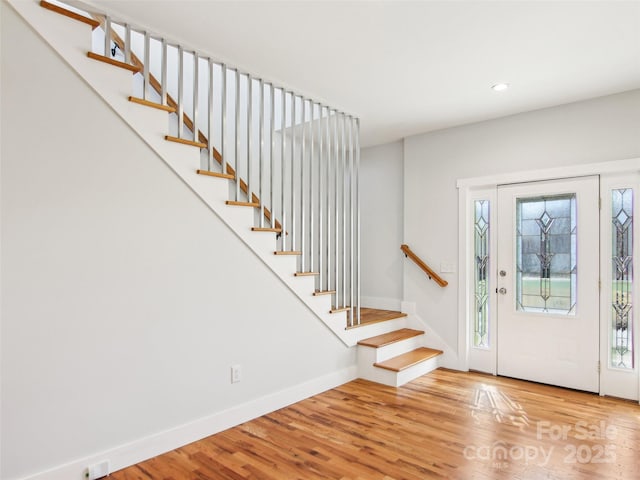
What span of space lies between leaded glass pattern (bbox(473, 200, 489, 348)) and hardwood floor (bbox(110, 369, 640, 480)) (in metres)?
0.71

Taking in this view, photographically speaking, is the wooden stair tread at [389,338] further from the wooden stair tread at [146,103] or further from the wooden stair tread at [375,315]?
the wooden stair tread at [146,103]

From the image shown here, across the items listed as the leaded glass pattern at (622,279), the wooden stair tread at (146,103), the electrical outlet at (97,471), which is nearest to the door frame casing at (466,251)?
the leaded glass pattern at (622,279)

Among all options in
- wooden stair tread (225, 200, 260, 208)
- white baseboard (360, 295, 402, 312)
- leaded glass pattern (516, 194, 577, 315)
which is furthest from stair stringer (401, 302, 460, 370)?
wooden stair tread (225, 200, 260, 208)

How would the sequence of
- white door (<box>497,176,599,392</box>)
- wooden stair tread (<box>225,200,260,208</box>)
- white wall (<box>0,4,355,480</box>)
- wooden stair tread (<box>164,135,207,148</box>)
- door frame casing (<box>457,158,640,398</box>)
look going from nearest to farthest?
white wall (<box>0,4,355,480</box>), wooden stair tread (<box>164,135,207,148</box>), wooden stair tread (<box>225,200,260,208</box>), white door (<box>497,176,599,392</box>), door frame casing (<box>457,158,640,398</box>)

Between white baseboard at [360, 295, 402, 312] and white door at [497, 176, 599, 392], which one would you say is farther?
white baseboard at [360, 295, 402, 312]

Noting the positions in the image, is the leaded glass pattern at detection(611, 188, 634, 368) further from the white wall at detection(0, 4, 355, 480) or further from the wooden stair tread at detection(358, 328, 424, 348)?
the white wall at detection(0, 4, 355, 480)

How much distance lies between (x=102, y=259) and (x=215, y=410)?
4.24 feet

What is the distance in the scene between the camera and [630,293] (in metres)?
3.37

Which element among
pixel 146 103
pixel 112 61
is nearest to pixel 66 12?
pixel 112 61

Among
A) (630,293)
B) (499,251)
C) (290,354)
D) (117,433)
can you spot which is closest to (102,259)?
(117,433)

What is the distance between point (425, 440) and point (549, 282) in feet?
6.76

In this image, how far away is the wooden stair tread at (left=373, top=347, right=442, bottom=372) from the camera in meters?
3.79

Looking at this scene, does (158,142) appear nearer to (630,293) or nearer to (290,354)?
(290,354)

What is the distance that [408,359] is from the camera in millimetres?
4043
